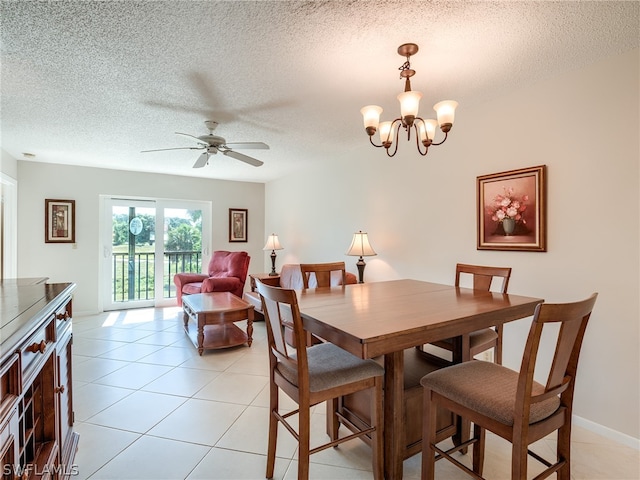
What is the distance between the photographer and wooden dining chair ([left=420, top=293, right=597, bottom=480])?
1123 millimetres

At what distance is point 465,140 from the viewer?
9.23 ft

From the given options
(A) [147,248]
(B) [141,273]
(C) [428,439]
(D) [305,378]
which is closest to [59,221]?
(A) [147,248]

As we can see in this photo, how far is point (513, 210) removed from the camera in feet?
8.11

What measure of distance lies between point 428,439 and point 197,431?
56.3 inches

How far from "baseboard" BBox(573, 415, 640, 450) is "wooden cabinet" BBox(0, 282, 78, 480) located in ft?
9.63

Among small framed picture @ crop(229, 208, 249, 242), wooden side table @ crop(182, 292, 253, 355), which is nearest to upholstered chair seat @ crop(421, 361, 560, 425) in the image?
wooden side table @ crop(182, 292, 253, 355)

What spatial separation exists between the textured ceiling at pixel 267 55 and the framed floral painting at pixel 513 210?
2.23 feet

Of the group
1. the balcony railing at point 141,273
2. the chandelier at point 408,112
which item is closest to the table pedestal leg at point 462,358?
the chandelier at point 408,112

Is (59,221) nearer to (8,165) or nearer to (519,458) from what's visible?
(8,165)

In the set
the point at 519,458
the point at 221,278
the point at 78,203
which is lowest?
the point at 519,458

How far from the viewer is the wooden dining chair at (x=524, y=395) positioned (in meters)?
1.12

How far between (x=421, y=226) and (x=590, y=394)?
1755 mm

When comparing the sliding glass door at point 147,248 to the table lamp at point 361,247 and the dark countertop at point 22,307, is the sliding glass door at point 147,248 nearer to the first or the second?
the table lamp at point 361,247

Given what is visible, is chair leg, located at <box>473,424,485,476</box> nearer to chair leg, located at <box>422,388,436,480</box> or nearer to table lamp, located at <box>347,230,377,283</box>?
chair leg, located at <box>422,388,436,480</box>
